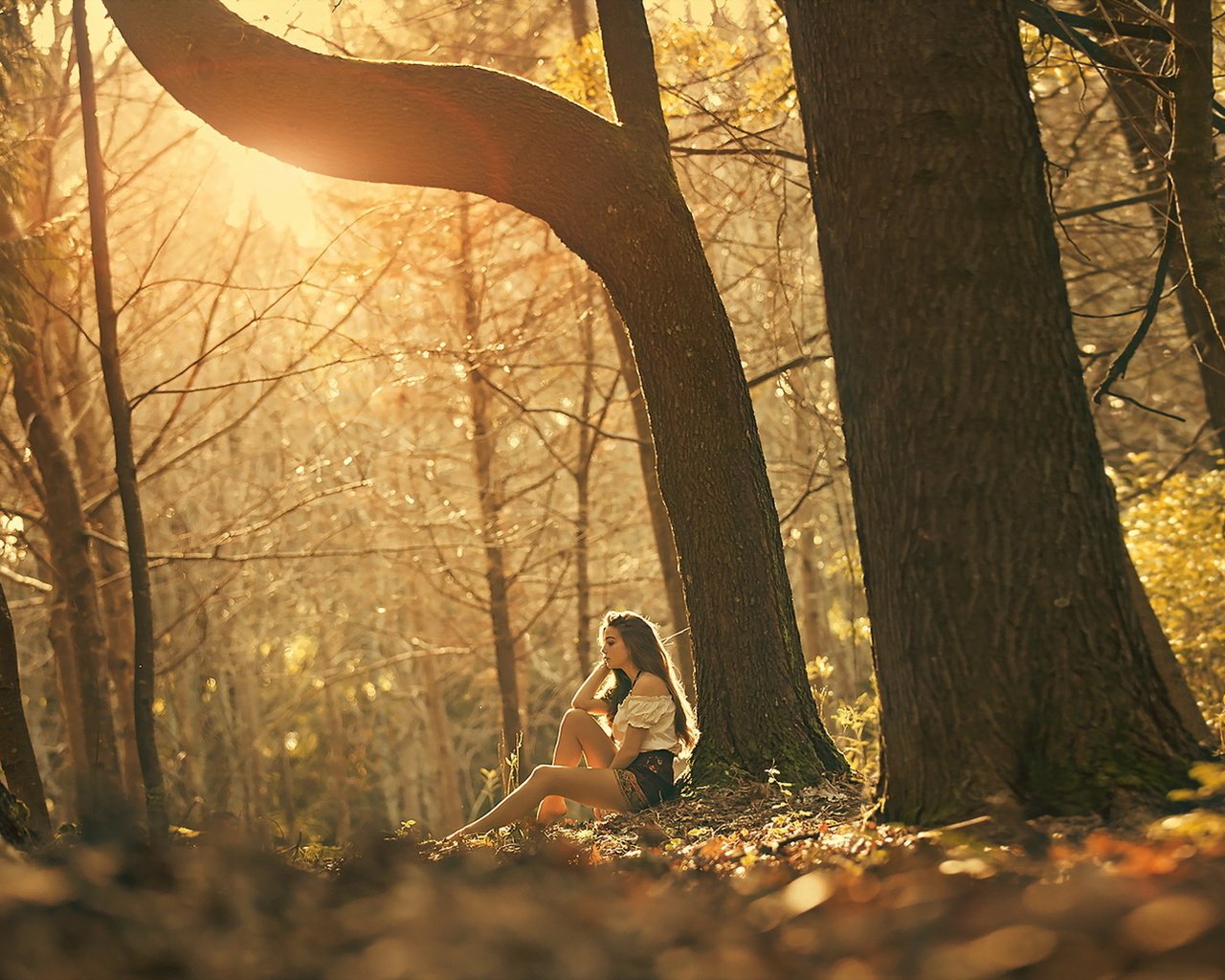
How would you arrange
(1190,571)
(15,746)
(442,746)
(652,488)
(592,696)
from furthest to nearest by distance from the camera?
(442,746) → (652,488) → (1190,571) → (592,696) → (15,746)

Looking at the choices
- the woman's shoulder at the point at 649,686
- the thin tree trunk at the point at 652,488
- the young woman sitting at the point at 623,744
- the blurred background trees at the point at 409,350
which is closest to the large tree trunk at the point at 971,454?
the blurred background trees at the point at 409,350

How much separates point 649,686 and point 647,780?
23.8 inches

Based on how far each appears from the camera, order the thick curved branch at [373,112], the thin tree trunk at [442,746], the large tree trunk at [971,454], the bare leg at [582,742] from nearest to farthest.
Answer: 1. the large tree trunk at [971,454]
2. the thick curved branch at [373,112]
3. the bare leg at [582,742]
4. the thin tree trunk at [442,746]

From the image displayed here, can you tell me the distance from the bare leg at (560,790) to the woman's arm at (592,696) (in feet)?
2.92

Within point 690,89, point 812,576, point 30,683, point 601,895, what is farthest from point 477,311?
point 30,683

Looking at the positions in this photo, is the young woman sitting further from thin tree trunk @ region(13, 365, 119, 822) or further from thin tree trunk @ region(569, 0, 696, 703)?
thin tree trunk @ region(13, 365, 119, 822)

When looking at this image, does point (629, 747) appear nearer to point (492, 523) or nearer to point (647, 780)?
point (647, 780)

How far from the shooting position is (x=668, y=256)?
6.57 m

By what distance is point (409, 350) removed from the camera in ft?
37.4

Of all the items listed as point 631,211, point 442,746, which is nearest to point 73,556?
point 631,211

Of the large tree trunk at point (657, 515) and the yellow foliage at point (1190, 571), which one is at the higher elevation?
the large tree trunk at point (657, 515)

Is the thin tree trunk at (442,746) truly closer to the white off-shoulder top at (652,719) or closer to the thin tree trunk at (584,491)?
the thin tree trunk at (584,491)

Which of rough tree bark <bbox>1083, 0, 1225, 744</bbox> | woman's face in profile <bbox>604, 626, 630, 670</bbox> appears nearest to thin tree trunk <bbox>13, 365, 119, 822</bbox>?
woman's face in profile <bbox>604, 626, 630, 670</bbox>

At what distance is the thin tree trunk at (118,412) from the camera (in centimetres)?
794
